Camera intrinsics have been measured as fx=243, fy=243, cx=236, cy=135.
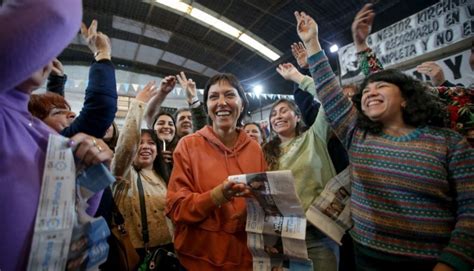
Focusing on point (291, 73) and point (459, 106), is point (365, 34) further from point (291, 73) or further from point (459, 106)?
point (459, 106)

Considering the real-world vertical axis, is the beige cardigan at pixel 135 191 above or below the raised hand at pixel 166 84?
below

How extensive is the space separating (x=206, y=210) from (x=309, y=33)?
51.2 inches

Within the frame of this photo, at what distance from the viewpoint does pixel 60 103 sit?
126 cm

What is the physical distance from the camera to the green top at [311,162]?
5.42 feet

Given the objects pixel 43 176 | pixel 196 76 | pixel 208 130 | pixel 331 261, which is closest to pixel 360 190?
pixel 331 261

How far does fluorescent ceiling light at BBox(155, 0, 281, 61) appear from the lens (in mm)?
5754

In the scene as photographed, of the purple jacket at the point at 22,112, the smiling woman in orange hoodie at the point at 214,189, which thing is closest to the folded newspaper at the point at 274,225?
the smiling woman in orange hoodie at the point at 214,189

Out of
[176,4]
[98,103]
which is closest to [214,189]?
[98,103]

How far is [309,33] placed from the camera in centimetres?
162

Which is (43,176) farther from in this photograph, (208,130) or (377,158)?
(377,158)

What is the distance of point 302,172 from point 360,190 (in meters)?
0.41

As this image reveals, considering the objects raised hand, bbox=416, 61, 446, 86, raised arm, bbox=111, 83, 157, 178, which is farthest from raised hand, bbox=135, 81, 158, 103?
raised hand, bbox=416, 61, 446, 86

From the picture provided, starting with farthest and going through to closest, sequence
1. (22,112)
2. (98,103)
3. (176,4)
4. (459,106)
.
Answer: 1. (176,4)
2. (459,106)
3. (98,103)
4. (22,112)

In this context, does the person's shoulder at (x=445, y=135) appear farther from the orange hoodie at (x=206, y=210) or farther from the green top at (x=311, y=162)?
the orange hoodie at (x=206, y=210)
